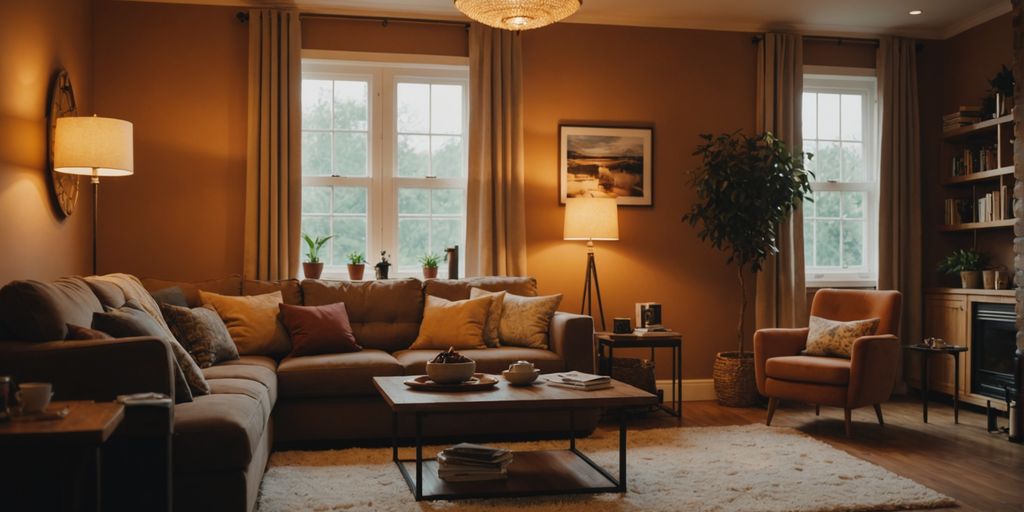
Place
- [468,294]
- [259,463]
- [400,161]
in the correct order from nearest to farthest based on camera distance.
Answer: [259,463] → [468,294] → [400,161]

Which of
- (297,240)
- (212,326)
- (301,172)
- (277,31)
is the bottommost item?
(212,326)

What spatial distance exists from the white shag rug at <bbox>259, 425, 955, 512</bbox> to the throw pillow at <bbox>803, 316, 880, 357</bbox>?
0.72m

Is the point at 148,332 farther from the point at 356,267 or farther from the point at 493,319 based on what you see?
the point at 356,267

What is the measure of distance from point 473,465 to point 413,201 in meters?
2.76

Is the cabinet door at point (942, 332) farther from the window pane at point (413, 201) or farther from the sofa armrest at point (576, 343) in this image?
the window pane at point (413, 201)

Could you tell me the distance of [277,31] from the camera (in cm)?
554

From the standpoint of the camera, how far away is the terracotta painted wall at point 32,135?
3.92 meters

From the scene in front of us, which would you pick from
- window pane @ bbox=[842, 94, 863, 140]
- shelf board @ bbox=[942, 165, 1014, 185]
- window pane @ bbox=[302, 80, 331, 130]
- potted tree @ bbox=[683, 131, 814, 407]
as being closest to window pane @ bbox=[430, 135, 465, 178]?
window pane @ bbox=[302, 80, 331, 130]

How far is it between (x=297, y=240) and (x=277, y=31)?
1379 mm

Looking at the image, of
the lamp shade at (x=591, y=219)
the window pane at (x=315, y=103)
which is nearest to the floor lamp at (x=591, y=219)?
the lamp shade at (x=591, y=219)

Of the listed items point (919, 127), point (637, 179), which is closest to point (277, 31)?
point (637, 179)

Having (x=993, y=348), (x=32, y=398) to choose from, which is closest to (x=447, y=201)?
(x=993, y=348)

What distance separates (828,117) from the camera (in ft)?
21.3

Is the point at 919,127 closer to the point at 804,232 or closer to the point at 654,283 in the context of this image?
the point at 804,232
